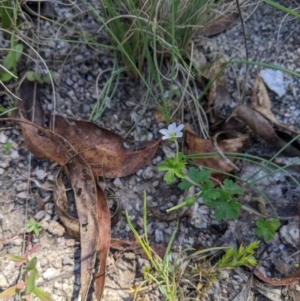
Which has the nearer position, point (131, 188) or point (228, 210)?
point (228, 210)

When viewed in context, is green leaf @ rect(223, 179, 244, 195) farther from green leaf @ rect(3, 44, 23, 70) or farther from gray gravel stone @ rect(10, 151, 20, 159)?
green leaf @ rect(3, 44, 23, 70)

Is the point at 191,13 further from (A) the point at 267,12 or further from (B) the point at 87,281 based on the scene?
(B) the point at 87,281

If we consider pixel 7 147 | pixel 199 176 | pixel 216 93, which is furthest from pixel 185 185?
pixel 7 147

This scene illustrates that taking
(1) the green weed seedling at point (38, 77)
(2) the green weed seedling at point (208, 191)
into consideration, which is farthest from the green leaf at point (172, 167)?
(1) the green weed seedling at point (38, 77)

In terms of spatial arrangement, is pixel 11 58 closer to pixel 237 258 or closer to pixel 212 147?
pixel 212 147

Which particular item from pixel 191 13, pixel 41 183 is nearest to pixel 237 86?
pixel 191 13
